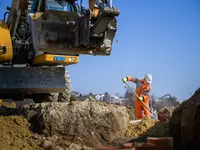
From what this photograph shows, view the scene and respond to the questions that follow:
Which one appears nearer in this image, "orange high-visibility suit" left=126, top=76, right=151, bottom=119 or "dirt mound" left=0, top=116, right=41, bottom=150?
"dirt mound" left=0, top=116, right=41, bottom=150

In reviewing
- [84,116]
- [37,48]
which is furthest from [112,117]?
[37,48]

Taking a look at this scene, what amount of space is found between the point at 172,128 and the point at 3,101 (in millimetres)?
5990

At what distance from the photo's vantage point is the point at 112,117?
4.98m

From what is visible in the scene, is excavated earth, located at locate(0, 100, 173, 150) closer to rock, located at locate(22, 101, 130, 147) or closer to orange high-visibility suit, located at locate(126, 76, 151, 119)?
rock, located at locate(22, 101, 130, 147)

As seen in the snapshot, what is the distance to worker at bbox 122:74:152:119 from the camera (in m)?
8.90

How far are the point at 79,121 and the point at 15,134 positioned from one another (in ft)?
3.55

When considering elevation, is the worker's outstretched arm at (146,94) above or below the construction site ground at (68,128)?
below

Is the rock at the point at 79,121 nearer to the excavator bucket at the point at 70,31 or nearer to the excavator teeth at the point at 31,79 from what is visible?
the excavator bucket at the point at 70,31

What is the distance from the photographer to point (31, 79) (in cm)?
633

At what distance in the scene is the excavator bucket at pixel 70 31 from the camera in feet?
16.4

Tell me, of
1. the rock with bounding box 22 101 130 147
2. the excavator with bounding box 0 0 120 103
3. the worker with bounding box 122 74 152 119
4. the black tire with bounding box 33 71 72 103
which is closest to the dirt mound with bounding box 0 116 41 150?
the rock with bounding box 22 101 130 147

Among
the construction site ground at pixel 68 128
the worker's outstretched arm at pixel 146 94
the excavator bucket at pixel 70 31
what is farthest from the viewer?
the worker's outstretched arm at pixel 146 94

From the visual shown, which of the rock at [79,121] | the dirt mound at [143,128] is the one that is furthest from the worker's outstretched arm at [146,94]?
the rock at [79,121]

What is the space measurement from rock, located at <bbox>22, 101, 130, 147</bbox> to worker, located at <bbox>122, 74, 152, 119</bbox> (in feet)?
12.8
